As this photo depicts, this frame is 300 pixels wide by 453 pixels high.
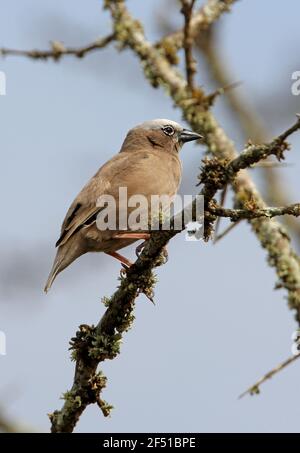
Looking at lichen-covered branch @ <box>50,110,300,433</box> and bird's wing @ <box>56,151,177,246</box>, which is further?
bird's wing @ <box>56,151,177,246</box>

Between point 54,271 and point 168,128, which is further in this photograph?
point 168,128

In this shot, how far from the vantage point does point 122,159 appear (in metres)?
8.89

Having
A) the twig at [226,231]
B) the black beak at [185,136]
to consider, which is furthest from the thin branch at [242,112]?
the twig at [226,231]

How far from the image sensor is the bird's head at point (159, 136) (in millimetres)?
9516

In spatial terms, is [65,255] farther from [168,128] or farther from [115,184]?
[168,128]

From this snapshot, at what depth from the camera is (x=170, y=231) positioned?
6.06m

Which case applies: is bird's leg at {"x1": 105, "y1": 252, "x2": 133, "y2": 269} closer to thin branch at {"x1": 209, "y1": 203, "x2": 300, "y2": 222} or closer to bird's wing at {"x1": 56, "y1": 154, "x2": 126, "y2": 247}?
A: bird's wing at {"x1": 56, "y1": 154, "x2": 126, "y2": 247}

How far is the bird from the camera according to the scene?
816 centimetres

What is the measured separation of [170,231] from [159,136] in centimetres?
368

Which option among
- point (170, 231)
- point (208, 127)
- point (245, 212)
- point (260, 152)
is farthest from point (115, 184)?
point (260, 152)

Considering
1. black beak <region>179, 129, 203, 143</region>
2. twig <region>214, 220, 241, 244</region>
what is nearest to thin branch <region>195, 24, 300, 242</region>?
black beak <region>179, 129, 203, 143</region>

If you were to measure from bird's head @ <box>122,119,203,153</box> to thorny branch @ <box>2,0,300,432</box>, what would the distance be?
4.09ft
